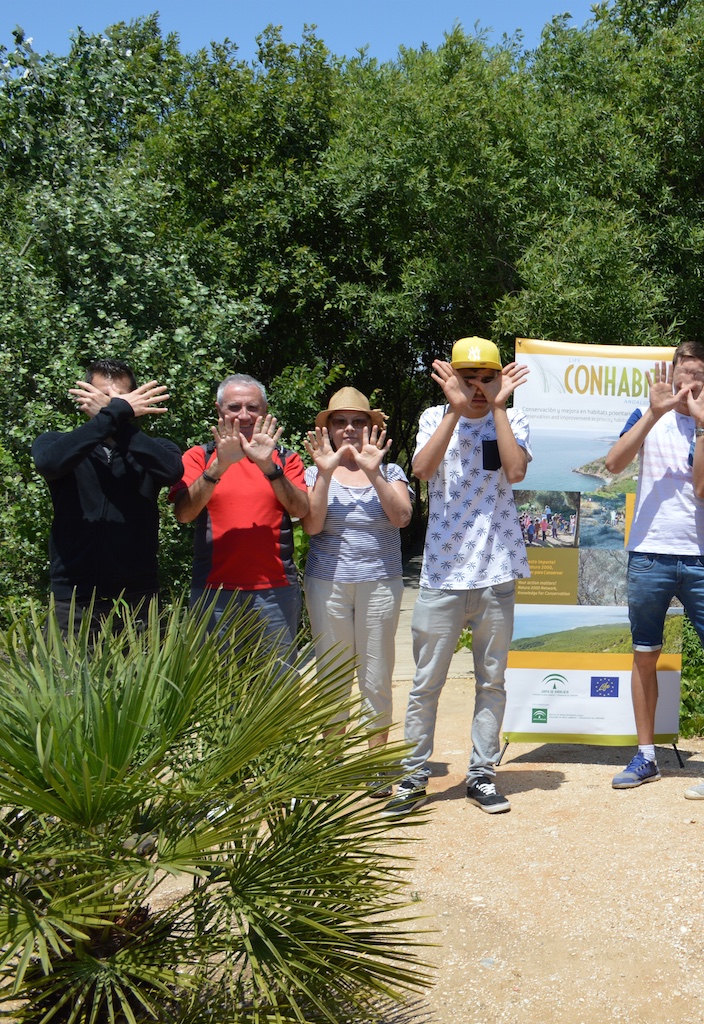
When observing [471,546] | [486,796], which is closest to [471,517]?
[471,546]

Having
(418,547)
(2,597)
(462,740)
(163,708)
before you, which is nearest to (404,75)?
(418,547)

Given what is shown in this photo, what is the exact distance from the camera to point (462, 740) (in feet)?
20.5

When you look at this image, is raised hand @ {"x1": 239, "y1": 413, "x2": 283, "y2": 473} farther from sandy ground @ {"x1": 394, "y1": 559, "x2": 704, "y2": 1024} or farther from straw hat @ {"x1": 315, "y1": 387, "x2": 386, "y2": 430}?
sandy ground @ {"x1": 394, "y1": 559, "x2": 704, "y2": 1024}

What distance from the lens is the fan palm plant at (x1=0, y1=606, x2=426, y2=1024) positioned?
225cm

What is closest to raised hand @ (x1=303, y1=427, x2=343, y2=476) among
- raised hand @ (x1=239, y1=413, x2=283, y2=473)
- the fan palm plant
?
raised hand @ (x1=239, y1=413, x2=283, y2=473)

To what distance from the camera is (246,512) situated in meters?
4.54

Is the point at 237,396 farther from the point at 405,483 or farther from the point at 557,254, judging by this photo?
the point at 557,254

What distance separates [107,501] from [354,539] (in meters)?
1.15

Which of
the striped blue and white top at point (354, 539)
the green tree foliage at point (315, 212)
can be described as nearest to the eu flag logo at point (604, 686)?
the striped blue and white top at point (354, 539)

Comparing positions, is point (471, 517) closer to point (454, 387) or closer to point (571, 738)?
point (454, 387)

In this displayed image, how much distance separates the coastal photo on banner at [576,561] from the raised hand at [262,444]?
1.74 meters

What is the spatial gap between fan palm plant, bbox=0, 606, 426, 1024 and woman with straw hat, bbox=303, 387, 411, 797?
2157mm

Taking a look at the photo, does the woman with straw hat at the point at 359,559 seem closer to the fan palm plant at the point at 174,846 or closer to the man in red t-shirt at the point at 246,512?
the man in red t-shirt at the point at 246,512

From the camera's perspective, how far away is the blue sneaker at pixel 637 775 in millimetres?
5051
